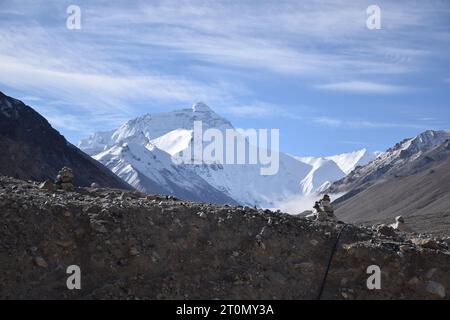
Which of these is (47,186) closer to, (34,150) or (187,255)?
(187,255)

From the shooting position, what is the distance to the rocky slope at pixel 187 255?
47.0 ft

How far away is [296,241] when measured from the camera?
16.3 m

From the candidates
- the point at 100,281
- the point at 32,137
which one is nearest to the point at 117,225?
the point at 100,281

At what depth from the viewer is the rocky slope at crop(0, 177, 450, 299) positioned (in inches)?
564

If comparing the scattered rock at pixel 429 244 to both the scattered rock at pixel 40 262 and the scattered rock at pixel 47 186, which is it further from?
the scattered rock at pixel 47 186

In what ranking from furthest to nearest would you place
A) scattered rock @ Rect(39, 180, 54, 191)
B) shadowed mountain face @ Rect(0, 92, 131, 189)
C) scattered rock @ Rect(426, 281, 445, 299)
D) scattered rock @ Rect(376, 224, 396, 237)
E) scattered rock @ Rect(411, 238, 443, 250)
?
1. shadowed mountain face @ Rect(0, 92, 131, 189)
2. scattered rock @ Rect(39, 180, 54, 191)
3. scattered rock @ Rect(376, 224, 396, 237)
4. scattered rock @ Rect(411, 238, 443, 250)
5. scattered rock @ Rect(426, 281, 445, 299)

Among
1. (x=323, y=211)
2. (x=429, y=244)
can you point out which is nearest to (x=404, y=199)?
(x=323, y=211)

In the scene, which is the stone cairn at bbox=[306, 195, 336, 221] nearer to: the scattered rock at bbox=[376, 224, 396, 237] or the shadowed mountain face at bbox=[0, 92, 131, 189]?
the scattered rock at bbox=[376, 224, 396, 237]

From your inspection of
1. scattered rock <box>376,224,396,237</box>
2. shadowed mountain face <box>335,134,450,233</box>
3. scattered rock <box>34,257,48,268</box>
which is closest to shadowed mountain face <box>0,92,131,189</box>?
shadowed mountain face <box>335,134,450,233</box>

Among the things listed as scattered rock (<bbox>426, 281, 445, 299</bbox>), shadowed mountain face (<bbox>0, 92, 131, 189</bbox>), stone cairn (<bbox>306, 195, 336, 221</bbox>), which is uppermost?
shadowed mountain face (<bbox>0, 92, 131, 189</bbox>)

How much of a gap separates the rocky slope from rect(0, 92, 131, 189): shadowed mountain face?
232 ft

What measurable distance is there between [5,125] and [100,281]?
9137 centimetres

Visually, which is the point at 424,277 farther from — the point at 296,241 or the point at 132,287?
the point at 132,287

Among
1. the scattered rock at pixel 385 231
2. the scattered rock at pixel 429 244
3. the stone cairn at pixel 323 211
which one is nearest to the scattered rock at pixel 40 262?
the stone cairn at pixel 323 211
